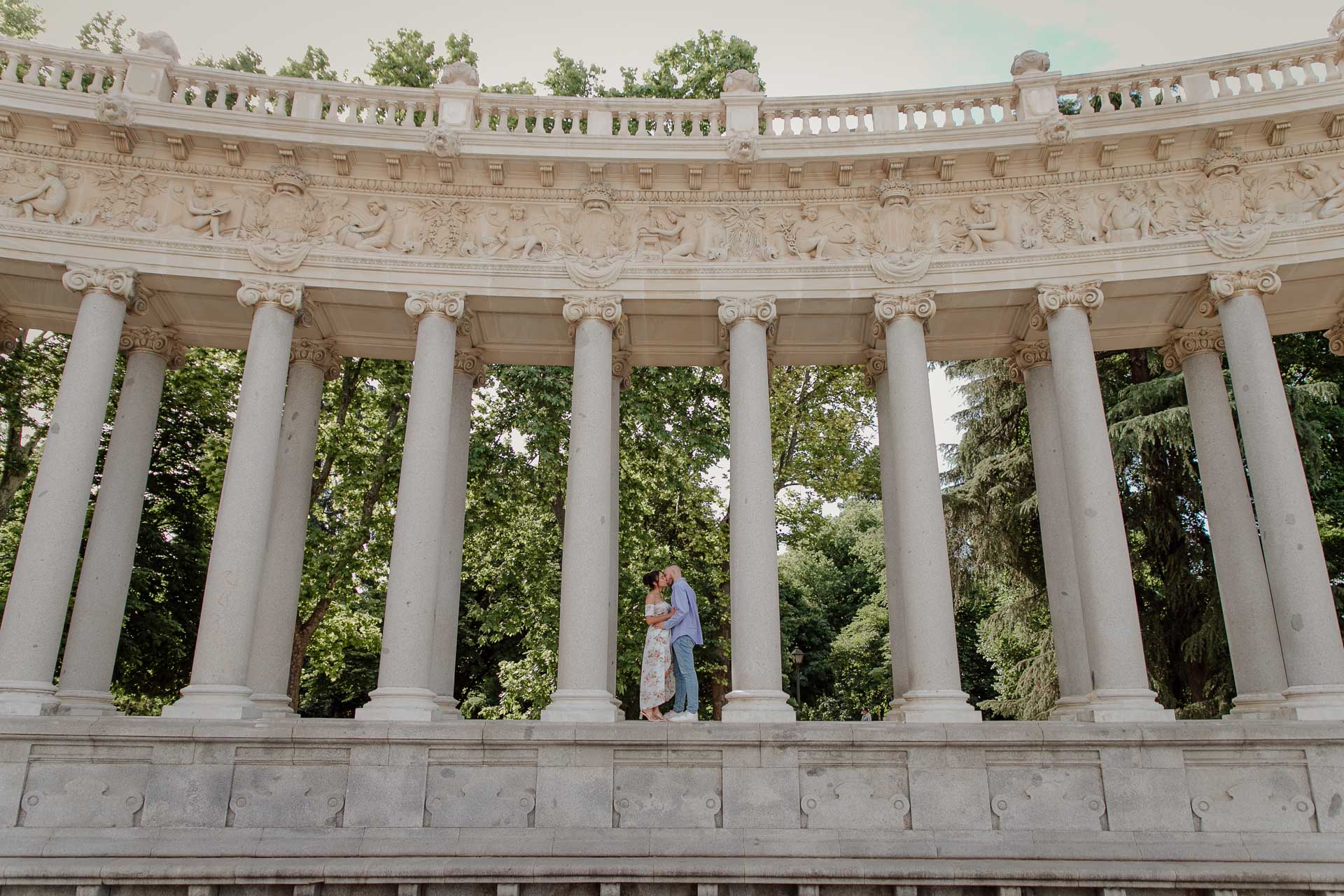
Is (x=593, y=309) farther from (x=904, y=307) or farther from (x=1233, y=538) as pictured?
(x=1233, y=538)

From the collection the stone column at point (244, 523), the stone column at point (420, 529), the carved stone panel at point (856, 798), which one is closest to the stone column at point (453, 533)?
the stone column at point (420, 529)

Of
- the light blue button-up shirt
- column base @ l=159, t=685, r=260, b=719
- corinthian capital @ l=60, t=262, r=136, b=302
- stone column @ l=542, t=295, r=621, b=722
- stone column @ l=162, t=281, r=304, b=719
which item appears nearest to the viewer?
column base @ l=159, t=685, r=260, b=719

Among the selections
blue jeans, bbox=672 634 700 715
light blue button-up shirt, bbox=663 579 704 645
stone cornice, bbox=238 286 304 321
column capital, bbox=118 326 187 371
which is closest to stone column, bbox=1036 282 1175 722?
blue jeans, bbox=672 634 700 715

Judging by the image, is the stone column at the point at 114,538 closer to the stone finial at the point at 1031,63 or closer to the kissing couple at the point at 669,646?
the kissing couple at the point at 669,646

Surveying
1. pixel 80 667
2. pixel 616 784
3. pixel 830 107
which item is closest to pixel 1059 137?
pixel 830 107

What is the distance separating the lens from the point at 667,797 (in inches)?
720

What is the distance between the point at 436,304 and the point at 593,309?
4235 mm

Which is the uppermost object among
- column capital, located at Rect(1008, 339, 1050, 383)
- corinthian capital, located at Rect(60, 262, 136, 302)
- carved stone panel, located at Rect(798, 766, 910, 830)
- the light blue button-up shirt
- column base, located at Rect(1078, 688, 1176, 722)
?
corinthian capital, located at Rect(60, 262, 136, 302)

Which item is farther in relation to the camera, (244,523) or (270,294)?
(270,294)

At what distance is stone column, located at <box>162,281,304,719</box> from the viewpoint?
20969 millimetres

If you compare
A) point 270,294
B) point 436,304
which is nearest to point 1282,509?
point 436,304

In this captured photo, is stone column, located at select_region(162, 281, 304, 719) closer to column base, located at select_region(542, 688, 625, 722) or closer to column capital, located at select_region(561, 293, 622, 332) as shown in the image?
column base, located at select_region(542, 688, 625, 722)

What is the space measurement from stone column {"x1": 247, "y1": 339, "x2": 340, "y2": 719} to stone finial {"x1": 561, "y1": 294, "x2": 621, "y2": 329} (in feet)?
27.4

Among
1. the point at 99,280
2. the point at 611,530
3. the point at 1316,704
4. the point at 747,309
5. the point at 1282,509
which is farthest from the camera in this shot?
the point at 611,530
